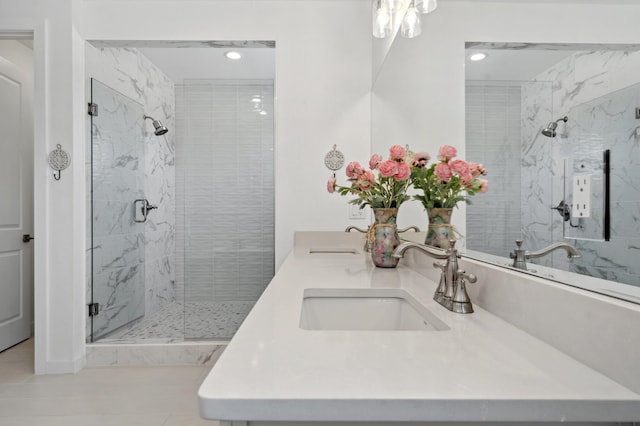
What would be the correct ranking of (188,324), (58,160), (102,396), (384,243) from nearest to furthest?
1. (384,243)
2. (102,396)
3. (58,160)
4. (188,324)

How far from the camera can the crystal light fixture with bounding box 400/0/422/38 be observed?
4.49ft

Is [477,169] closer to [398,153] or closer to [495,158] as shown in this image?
[495,158]

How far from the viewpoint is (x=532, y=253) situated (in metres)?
0.75

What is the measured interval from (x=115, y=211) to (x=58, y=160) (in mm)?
653

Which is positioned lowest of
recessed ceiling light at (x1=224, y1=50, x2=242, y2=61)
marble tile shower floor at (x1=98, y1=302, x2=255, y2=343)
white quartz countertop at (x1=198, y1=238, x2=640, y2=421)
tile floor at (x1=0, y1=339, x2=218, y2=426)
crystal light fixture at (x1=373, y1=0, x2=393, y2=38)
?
tile floor at (x1=0, y1=339, x2=218, y2=426)

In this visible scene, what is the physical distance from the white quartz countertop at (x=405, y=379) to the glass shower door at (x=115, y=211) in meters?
2.39

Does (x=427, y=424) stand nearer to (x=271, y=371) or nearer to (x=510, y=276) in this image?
(x=271, y=371)

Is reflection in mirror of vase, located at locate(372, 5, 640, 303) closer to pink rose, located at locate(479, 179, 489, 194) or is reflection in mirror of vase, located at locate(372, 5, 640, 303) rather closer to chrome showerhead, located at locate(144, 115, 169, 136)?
pink rose, located at locate(479, 179, 489, 194)

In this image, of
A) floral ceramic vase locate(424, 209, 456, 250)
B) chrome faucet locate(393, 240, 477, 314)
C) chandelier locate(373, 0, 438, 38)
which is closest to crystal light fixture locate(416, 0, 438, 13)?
chandelier locate(373, 0, 438, 38)

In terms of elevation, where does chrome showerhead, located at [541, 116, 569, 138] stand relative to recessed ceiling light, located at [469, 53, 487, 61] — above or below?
below

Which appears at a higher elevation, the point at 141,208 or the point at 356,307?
the point at 141,208

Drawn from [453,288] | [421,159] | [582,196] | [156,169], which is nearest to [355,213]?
[421,159]

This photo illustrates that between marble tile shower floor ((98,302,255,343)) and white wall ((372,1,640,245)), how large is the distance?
180 centimetres

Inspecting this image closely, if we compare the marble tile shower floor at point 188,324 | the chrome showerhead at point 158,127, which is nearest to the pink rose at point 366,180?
the marble tile shower floor at point 188,324
